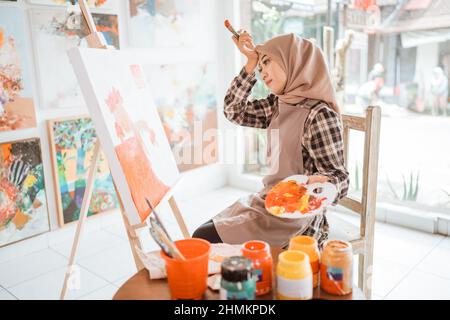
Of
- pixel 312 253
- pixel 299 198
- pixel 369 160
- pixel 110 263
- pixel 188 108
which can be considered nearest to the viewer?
pixel 312 253

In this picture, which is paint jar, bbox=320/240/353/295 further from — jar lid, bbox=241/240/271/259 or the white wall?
the white wall

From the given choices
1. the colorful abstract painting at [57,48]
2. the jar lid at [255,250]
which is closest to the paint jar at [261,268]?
the jar lid at [255,250]

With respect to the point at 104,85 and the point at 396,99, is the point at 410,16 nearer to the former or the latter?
the point at 396,99

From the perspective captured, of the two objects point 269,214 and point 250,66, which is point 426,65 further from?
point 269,214

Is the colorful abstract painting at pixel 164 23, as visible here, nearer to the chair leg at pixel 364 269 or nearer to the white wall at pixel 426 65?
the white wall at pixel 426 65

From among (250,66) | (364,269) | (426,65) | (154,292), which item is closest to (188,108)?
(250,66)

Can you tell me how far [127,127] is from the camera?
56.4 inches

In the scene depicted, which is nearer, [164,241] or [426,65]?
[164,241]

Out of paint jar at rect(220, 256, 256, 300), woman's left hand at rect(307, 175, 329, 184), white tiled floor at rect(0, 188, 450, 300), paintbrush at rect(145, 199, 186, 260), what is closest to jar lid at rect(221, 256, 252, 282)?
paint jar at rect(220, 256, 256, 300)

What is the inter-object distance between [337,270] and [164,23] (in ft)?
7.70

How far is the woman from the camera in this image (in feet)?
4.71

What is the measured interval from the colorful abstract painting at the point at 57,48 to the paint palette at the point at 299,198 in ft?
5.23

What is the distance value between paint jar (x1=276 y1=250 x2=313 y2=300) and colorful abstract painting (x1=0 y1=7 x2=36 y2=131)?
1.82 metres
